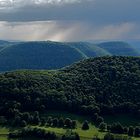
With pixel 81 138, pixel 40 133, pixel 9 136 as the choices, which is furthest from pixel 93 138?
pixel 9 136

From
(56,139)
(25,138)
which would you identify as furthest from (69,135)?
(25,138)

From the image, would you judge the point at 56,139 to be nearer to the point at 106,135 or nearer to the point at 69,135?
the point at 69,135

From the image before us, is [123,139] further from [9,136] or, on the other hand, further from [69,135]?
[9,136]

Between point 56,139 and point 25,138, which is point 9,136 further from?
point 56,139

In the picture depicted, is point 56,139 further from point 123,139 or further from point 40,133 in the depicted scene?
point 123,139

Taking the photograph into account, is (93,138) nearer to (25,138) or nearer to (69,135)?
(69,135)
